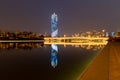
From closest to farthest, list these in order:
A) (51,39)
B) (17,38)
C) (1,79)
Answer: (1,79) → (51,39) → (17,38)

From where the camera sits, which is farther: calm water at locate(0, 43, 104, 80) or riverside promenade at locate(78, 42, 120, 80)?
calm water at locate(0, 43, 104, 80)

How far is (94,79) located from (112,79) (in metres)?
0.68

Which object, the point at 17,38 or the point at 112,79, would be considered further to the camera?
the point at 17,38

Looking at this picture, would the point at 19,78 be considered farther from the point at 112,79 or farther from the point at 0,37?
the point at 0,37

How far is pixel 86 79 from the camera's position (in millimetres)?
10742

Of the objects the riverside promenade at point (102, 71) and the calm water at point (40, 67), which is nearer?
the riverside promenade at point (102, 71)

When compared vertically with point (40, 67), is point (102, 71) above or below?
above

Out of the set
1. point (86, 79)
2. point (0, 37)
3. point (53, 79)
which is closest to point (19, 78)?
point (53, 79)

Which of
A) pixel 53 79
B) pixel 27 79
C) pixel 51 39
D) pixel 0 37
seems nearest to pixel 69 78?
pixel 53 79

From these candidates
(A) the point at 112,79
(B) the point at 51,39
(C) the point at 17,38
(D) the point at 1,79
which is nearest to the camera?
(A) the point at 112,79

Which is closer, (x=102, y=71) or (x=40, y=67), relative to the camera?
(x=102, y=71)

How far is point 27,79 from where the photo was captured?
16.6 metres

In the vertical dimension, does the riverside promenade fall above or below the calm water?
above

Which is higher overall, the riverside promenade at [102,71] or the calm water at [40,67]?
the riverside promenade at [102,71]
